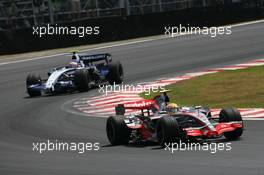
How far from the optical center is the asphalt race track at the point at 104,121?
1162 centimetres

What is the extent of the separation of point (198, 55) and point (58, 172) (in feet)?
68.0

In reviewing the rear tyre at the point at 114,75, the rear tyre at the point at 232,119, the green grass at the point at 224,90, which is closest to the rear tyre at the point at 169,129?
the rear tyre at the point at 232,119

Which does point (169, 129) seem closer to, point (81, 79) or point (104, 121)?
point (104, 121)

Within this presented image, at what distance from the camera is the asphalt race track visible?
38.1ft

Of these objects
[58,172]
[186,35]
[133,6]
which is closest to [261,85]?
[58,172]

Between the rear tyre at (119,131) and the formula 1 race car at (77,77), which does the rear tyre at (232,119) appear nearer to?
the rear tyre at (119,131)

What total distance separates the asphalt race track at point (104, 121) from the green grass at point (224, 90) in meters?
2.83

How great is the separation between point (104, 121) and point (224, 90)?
15.6 feet

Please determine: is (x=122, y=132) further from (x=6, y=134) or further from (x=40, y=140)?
(x=6, y=134)

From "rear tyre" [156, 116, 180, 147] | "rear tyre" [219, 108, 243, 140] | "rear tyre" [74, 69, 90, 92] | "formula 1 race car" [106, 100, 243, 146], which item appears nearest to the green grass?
"rear tyre" [74, 69, 90, 92]

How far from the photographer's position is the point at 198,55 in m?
32.2

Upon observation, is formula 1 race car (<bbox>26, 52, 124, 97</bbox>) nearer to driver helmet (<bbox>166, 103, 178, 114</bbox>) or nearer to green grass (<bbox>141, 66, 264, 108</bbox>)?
green grass (<bbox>141, 66, 264, 108</bbox>)

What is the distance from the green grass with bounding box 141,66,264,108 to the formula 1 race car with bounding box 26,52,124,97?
2846 millimetres

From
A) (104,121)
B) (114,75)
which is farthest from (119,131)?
(114,75)
